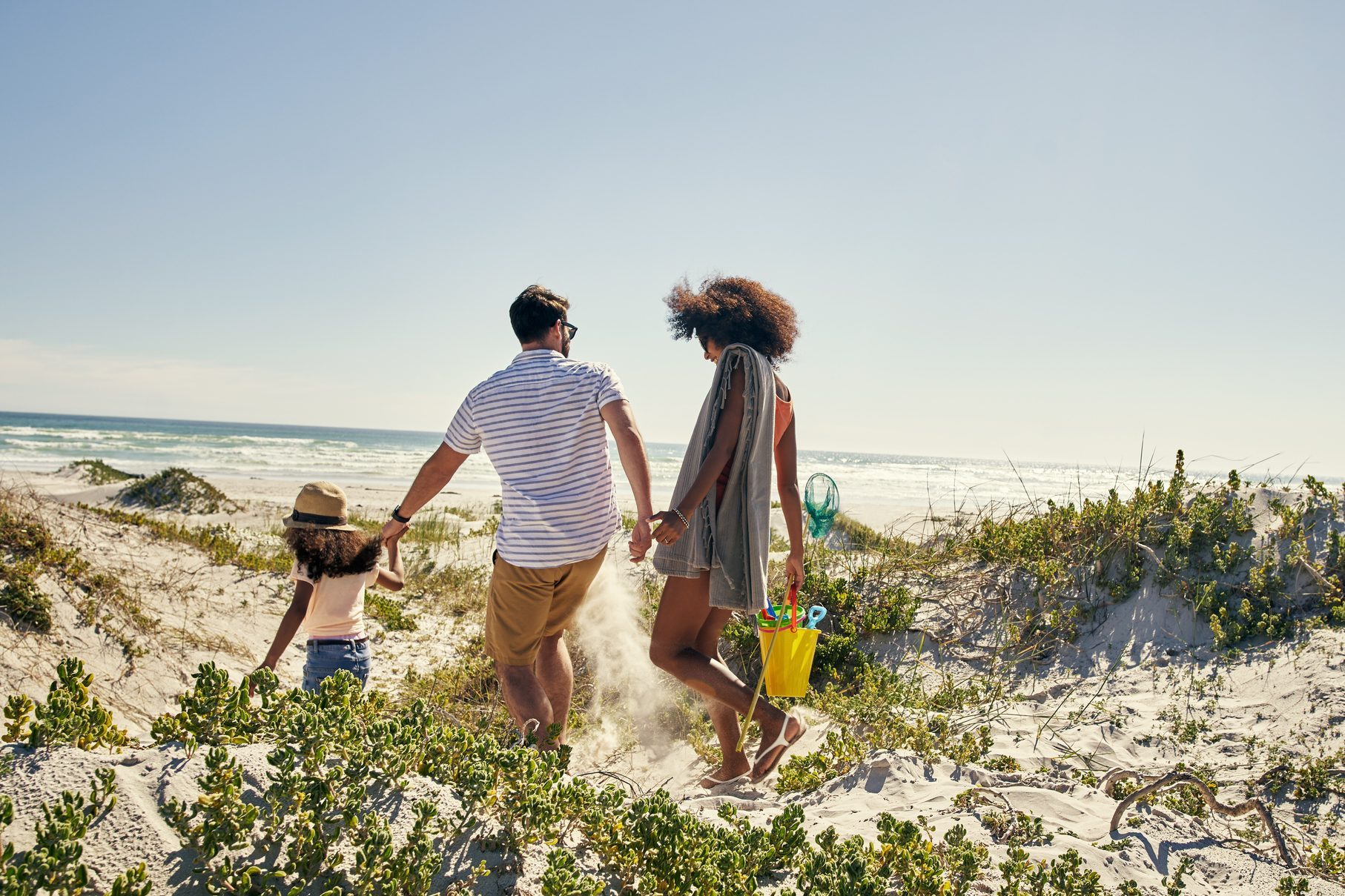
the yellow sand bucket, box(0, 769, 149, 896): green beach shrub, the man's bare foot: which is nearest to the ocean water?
the yellow sand bucket

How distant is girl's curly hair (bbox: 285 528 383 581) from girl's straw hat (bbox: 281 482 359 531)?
30mm

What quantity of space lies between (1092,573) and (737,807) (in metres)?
3.51

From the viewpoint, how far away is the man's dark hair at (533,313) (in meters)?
3.31

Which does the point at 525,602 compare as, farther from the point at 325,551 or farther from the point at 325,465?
the point at 325,465

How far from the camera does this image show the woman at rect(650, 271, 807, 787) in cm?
336

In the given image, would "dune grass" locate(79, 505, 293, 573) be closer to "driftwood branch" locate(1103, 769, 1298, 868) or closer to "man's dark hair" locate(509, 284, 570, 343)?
"man's dark hair" locate(509, 284, 570, 343)

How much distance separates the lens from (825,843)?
2289 mm

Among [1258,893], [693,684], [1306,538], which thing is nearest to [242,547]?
[693,684]

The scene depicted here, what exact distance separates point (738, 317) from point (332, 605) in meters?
2.16

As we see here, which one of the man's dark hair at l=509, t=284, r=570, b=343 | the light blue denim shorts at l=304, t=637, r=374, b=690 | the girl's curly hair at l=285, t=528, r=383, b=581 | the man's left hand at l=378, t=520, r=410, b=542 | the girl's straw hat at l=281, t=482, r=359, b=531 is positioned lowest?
the light blue denim shorts at l=304, t=637, r=374, b=690

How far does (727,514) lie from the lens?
3416 millimetres

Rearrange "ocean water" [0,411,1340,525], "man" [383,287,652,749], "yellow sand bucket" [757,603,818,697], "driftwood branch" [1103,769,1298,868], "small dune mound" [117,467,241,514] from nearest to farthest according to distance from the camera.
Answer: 1. "driftwood branch" [1103,769,1298,868]
2. "man" [383,287,652,749]
3. "yellow sand bucket" [757,603,818,697]
4. "small dune mound" [117,467,241,514]
5. "ocean water" [0,411,1340,525]

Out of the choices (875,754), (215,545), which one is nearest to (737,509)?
(875,754)

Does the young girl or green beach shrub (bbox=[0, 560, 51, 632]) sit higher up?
the young girl
